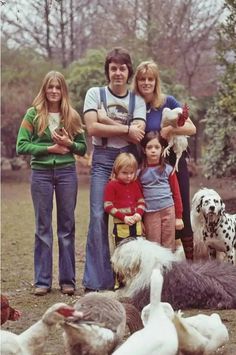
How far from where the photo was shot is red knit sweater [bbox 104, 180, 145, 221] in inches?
239

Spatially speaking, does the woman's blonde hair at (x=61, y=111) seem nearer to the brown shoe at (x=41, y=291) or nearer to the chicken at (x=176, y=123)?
Answer: the chicken at (x=176, y=123)

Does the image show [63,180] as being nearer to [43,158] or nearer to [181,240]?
[43,158]

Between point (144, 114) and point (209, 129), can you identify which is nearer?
point (144, 114)

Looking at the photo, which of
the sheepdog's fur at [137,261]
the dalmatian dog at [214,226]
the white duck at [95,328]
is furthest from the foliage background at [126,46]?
the white duck at [95,328]

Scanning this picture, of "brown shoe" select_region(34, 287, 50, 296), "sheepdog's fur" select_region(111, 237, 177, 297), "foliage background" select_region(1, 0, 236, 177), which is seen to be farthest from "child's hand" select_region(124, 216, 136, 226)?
"foliage background" select_region(1, 0, 236, 177)

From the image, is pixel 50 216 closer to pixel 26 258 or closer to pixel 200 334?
pixel 200 334

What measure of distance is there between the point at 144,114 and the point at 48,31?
2473cm

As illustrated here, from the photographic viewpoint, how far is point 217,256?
688cm

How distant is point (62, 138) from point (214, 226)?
166cm

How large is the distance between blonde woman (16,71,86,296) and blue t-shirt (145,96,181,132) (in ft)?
2.25

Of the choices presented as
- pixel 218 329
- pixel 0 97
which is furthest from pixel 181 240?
pixel 0 97

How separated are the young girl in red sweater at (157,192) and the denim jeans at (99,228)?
247 mm

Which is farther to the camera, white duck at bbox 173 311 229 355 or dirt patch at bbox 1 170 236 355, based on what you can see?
dirt patch at bbox 1 170 236 355

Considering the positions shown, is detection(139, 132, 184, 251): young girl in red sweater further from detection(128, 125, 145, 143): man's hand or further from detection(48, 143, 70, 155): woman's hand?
detection(48, 143, 70, 155): woman's hand
